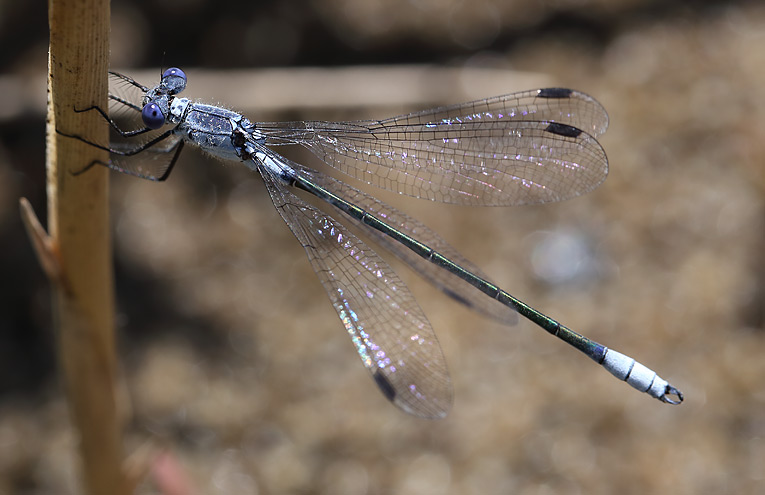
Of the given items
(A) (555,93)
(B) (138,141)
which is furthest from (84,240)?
(A) (555,93)

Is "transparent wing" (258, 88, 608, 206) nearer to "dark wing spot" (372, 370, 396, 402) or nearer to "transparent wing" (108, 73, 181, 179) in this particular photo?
"transparent wing" (108, 73, 181, 179)

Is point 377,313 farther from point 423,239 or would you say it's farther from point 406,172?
point 406,172

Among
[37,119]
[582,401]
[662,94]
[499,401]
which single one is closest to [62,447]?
[37,119]

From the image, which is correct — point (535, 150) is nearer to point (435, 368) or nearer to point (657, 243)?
point (435, 368)

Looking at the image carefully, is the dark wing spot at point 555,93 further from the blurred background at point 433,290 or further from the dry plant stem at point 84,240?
the dry plant stem at point 84,240

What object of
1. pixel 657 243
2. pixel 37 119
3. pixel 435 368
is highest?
pixel 657 243

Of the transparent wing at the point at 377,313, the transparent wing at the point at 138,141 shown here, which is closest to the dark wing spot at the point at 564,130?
the transparent wing at the point at 377,313
